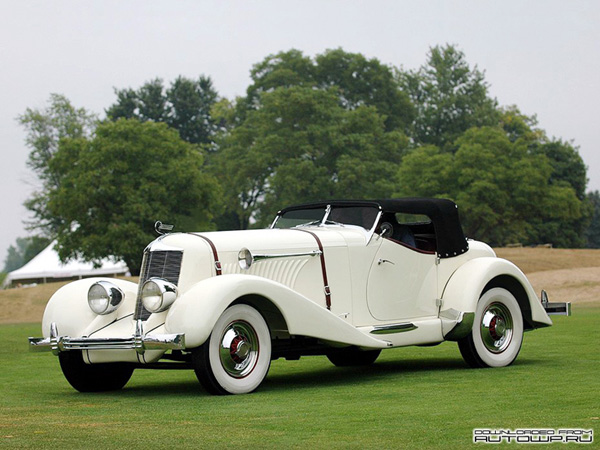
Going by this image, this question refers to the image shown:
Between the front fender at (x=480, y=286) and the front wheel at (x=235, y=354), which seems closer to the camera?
the front wheel at (x=235, y=354)

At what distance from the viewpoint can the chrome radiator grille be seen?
9.13 metres

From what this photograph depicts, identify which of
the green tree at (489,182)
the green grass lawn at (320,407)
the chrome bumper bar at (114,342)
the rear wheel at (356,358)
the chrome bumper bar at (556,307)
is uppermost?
the green tree at (489,182)

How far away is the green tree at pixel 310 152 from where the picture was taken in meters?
64.6

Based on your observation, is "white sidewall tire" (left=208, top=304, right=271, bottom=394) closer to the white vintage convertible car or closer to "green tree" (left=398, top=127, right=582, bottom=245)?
the white vintage convertible car

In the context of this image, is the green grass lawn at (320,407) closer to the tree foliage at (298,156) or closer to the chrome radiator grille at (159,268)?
the chrome radiator grille at (159,268)

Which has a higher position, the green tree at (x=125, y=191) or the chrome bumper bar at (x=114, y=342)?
the green tree at (x=125, y=191)

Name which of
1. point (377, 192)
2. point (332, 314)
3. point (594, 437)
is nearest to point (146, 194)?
point (377, 192)

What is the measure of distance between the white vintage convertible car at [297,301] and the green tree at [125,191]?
43301 millimetres

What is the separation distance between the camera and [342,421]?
6828mm

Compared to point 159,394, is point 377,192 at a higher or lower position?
higher

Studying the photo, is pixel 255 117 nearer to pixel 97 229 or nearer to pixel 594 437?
pixel 97 229

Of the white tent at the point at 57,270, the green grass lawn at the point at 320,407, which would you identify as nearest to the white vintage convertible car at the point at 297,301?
the green grass lawn at the point at 320,407

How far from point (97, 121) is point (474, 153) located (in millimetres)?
38527

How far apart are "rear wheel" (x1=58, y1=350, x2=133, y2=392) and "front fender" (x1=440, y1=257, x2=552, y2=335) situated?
3.74 m
